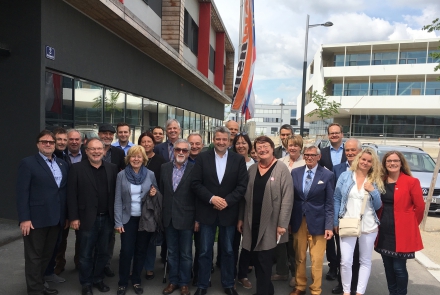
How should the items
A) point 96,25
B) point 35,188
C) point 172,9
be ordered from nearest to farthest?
point 35,188
point 96,25
point 172,9

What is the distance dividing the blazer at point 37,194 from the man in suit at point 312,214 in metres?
2.85

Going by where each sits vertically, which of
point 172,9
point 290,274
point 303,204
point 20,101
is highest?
point 172,9

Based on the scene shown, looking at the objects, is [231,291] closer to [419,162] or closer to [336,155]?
[336,155]

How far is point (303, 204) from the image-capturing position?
14.3 feet

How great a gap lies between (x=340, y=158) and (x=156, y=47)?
281 inches

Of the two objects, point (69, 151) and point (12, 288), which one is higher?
point (69, 151)

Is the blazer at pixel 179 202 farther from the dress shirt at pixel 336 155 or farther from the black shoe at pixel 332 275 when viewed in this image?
the dress shirt at pixel 336 155

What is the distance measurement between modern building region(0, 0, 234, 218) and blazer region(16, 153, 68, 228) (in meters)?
3.10

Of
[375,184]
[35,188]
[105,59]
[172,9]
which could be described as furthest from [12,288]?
[172,9]

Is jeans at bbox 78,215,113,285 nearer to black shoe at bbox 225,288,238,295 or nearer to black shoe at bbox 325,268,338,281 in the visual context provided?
black shoe at bbox 225,288,238,295

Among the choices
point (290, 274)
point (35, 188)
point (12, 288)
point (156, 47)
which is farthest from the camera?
point (156, 47)

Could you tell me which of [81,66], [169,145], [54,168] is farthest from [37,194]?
[81,66]

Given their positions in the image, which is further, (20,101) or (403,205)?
(20,101)

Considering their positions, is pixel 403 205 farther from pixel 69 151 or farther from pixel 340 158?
pixel 69 151
